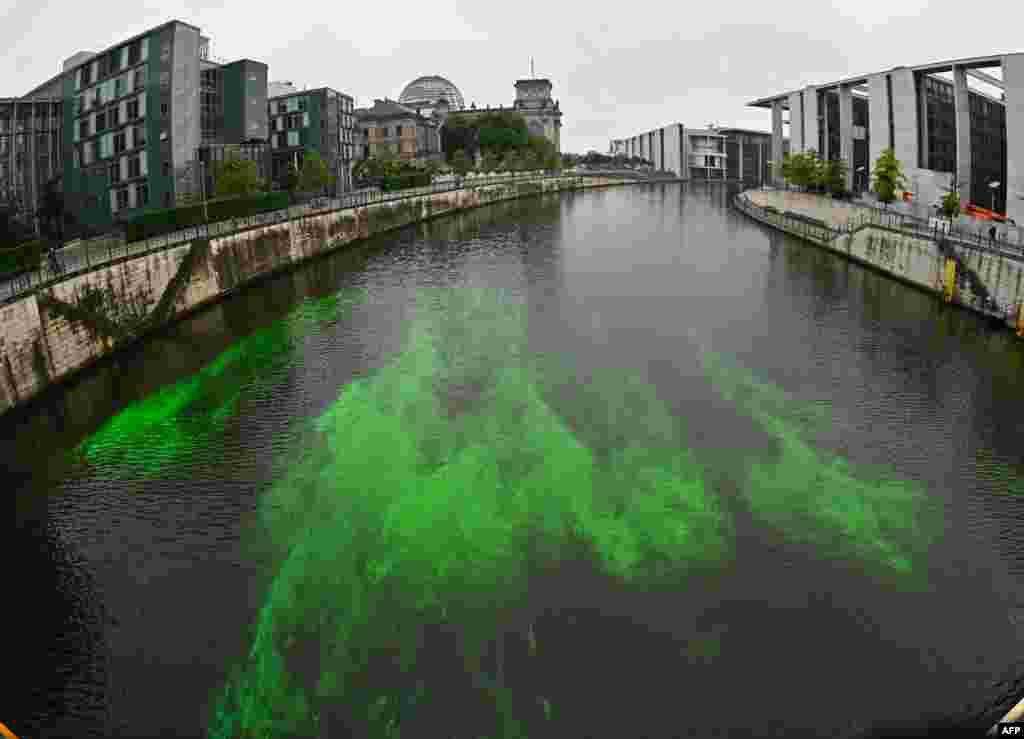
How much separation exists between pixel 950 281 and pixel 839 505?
28392 millimetres

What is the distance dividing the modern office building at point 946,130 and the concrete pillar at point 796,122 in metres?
10.8

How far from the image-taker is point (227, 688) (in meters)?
18.8

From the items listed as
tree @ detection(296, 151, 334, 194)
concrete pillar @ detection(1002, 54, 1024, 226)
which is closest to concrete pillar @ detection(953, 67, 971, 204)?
concrete pillar @ detection(1002, 54, 1024, 226)

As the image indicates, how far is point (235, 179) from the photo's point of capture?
70.5 metres

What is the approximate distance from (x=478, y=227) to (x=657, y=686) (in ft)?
250

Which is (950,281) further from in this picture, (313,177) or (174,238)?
(313,177)

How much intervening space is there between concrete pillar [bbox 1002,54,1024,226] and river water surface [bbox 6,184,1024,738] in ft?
45.7

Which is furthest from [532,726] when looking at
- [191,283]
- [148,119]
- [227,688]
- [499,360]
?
[148,119]

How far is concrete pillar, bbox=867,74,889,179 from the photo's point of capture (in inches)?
2931

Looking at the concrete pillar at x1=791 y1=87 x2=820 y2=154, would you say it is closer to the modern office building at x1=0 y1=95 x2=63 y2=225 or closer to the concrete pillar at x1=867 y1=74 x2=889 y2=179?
the concrete pillar at x1=867 y1=74 x2=889 y2=179

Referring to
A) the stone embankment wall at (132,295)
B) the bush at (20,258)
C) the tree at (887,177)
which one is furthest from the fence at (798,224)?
the bush at (20,258)

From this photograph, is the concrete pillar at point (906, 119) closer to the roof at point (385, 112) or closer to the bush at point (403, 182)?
the bush at point (403, 182)

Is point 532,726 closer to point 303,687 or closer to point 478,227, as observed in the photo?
point 303,687

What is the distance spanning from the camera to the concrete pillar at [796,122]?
3956 inches
